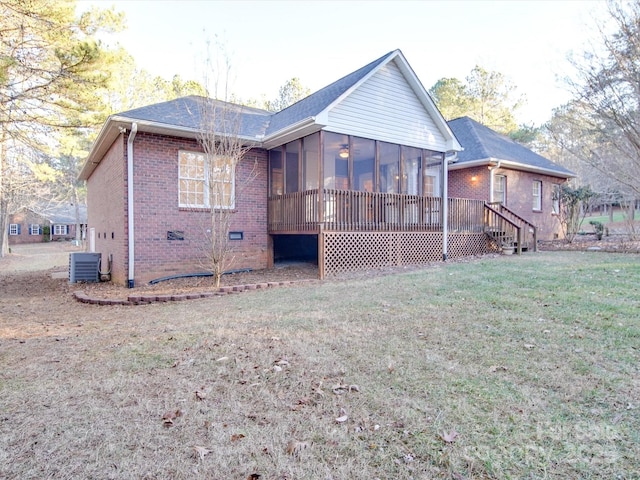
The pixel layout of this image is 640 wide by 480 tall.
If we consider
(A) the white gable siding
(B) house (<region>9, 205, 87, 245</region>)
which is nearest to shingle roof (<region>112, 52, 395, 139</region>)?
(A) the white gable siding

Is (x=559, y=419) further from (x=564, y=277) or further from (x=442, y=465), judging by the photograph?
(x=564, y=277)

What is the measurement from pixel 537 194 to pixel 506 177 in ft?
9.42

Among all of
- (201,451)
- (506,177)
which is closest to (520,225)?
(506,177)

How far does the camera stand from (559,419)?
8.80ft

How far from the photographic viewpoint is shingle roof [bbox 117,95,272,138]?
8867 mm

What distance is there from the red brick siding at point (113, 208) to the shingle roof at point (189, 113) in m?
0.83

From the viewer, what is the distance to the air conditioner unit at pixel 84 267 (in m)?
10.9

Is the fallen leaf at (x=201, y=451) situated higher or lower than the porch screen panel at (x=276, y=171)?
lower

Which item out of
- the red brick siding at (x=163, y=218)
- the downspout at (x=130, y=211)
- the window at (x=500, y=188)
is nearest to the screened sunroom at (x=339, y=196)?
the red brick siding at (x=163, y=218)

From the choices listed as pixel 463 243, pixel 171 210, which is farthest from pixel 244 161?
pixel 463 243

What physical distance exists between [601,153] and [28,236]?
5211cm

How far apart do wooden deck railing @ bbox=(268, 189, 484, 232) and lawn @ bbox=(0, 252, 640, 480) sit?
417 cm

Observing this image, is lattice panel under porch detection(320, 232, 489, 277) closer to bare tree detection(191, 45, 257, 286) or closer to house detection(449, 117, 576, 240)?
bare tree detection(191, 45, 257, 286)

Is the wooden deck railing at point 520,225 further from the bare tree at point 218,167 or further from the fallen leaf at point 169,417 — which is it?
the fallen leaf at point 169,417
